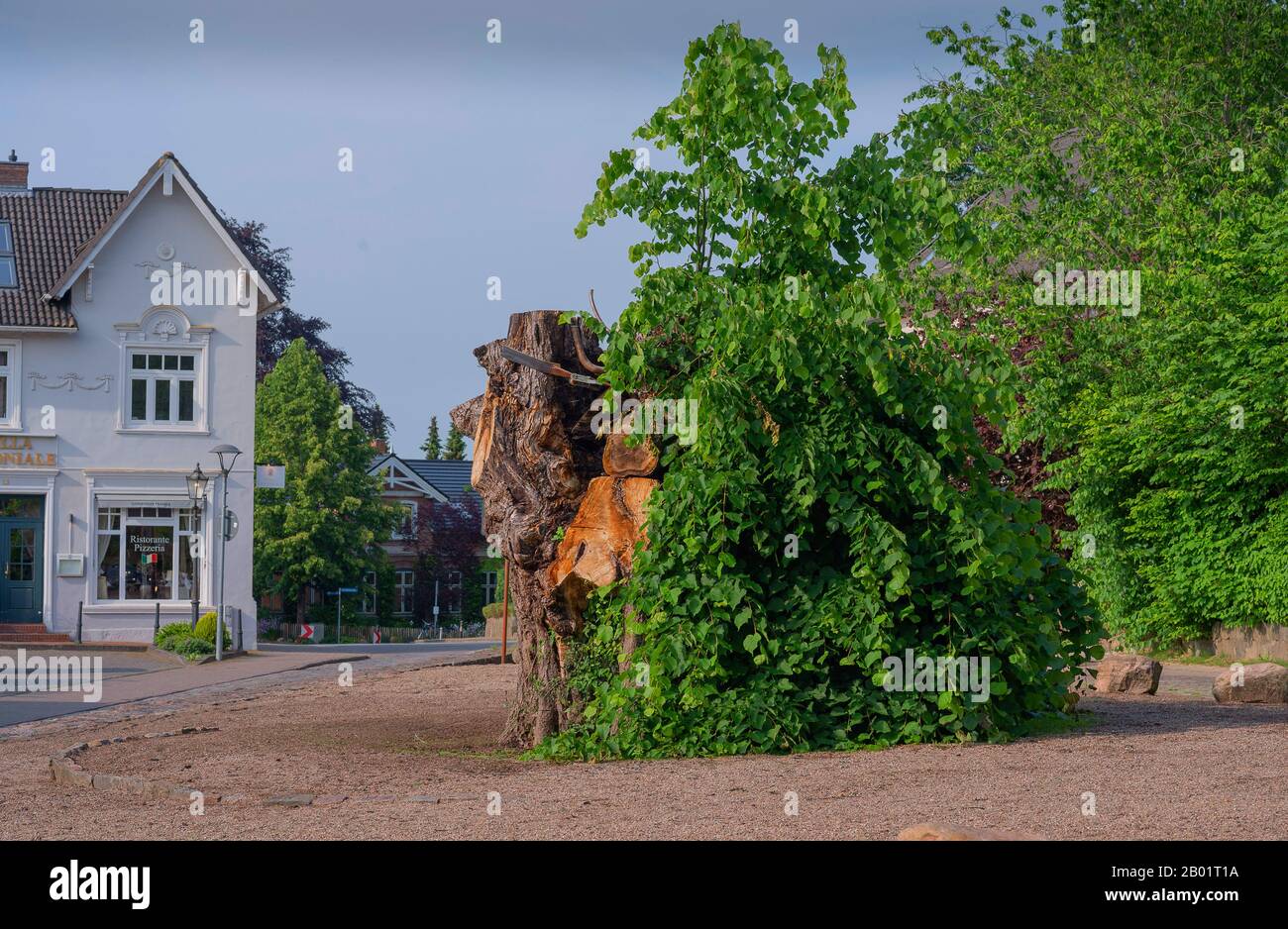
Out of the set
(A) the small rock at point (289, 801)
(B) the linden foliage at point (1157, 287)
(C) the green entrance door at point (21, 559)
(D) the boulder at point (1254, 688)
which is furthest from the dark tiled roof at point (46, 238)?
(A) the small rock at point (289, 801)

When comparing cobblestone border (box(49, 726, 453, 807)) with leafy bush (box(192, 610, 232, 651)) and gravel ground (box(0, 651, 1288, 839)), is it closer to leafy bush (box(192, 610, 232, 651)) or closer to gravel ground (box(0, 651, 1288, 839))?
gravel ground (box(0, 651, 1288, 839))

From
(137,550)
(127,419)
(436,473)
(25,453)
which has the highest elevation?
(436,473)

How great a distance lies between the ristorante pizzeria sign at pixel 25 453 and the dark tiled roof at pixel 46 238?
253 centimetres

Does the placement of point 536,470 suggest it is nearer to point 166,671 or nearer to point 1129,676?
point 1129,676

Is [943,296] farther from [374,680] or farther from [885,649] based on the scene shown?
[885,649]

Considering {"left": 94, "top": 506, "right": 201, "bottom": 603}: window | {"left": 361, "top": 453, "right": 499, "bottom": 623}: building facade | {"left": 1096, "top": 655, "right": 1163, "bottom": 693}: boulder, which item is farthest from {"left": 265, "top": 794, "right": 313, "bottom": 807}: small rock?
{"left": 361, "top": 453, "right": 499, "bottom": 623}: building facade

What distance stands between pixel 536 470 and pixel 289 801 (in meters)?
4.17

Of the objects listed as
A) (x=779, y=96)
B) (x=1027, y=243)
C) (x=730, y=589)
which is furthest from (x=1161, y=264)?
(x=730, y=589)

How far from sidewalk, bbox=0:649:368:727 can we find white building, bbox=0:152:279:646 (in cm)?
294

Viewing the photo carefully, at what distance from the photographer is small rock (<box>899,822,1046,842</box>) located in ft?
18.9

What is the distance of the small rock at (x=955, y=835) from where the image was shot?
18.9ft

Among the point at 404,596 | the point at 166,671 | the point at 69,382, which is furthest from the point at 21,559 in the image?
the point at 404,596

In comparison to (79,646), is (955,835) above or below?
above

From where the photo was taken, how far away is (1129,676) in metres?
15.1
